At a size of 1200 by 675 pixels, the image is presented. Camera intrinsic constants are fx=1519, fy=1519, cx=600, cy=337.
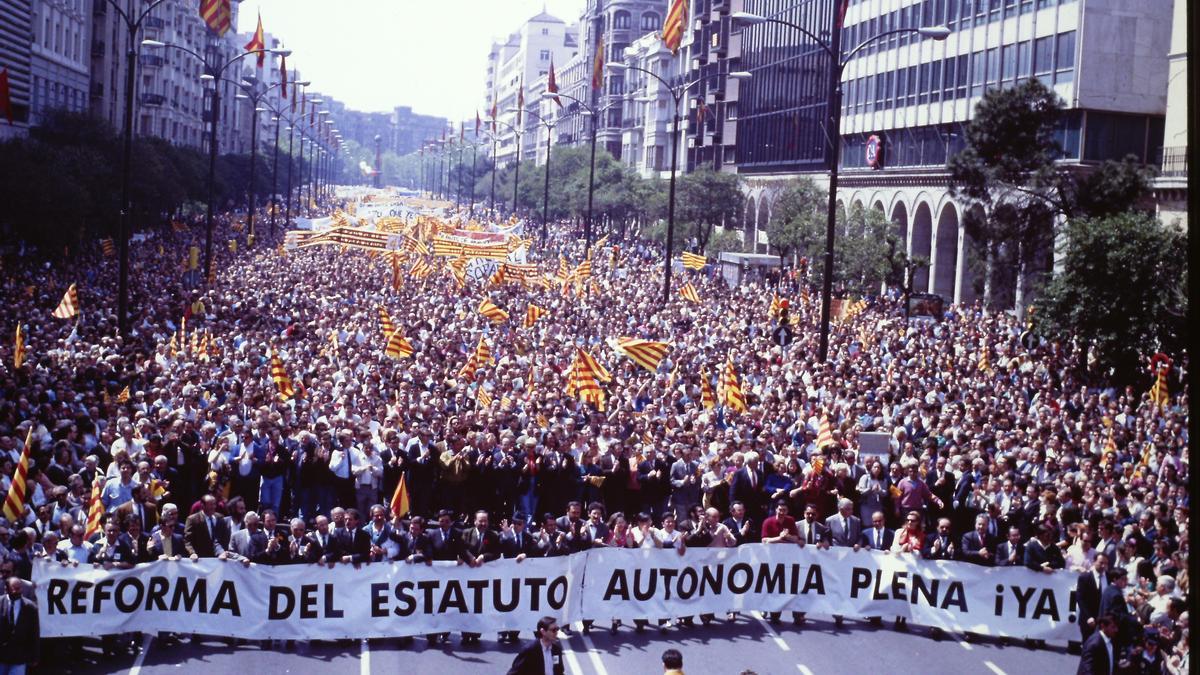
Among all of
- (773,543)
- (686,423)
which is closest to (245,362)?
(686,423)

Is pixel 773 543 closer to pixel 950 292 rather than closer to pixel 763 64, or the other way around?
pixel 950 292

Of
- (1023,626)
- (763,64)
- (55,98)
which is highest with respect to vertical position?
(763,64)

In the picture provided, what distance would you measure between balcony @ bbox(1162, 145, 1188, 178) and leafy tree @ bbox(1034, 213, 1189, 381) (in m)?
11.8

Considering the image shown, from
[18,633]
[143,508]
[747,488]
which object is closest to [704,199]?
[747,488]

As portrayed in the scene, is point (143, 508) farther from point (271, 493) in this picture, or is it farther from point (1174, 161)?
point (1174, 161)

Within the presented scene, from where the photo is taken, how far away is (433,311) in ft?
128

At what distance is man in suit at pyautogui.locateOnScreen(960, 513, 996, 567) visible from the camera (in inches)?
613

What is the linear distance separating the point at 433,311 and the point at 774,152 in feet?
162

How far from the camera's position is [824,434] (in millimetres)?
21375

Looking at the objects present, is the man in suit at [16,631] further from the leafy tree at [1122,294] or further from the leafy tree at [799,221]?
the leafy tree at [799,221]

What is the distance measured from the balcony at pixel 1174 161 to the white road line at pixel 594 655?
3300 centimetres

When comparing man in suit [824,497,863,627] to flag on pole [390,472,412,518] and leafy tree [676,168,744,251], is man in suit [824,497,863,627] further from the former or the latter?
leafy tree [676,168,744,251]

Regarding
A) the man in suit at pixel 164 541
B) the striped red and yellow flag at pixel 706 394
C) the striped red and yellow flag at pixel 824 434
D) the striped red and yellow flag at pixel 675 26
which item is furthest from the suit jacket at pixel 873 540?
the striped red and yellow flag at pixel 675 26

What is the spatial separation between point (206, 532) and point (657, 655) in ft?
14.8
